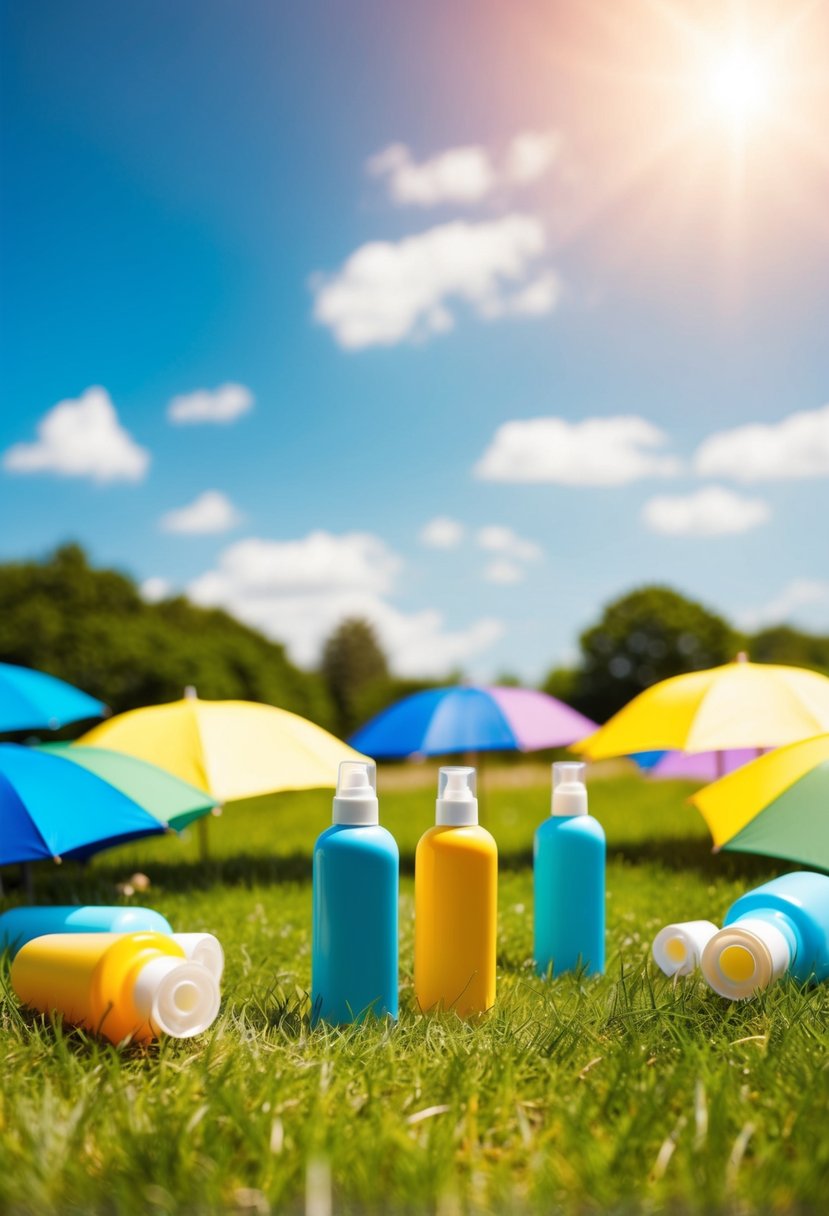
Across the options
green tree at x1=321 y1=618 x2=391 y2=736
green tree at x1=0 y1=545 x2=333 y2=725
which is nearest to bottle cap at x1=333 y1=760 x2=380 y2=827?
green tree at x1=0 y1=545 x2=333 y2=725

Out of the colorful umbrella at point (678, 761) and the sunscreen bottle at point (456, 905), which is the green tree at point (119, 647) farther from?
the sunscreen bottle at point (456, 905)

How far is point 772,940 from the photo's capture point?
11.2 feet

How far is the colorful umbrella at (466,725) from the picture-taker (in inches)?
282

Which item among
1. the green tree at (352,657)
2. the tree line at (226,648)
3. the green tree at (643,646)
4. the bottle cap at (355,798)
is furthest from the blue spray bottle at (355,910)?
the green tree at (352,657)

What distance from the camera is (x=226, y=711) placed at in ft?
21.5

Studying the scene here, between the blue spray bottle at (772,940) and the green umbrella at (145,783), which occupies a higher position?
the green umbrella at (145,783)

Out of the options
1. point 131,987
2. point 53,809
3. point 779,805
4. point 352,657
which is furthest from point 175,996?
point 352,657

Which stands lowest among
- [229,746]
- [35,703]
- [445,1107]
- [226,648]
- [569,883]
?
[445,1107]

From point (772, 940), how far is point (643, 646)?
1348cm

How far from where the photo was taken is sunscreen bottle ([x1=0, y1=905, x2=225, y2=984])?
349 cm

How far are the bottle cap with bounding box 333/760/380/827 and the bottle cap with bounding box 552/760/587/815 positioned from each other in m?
0.90

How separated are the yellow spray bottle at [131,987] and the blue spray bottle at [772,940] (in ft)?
5.03

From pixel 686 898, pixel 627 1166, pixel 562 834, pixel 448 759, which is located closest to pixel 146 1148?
pixel 627 1166

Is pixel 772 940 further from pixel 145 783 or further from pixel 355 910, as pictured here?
pixel 145 783
